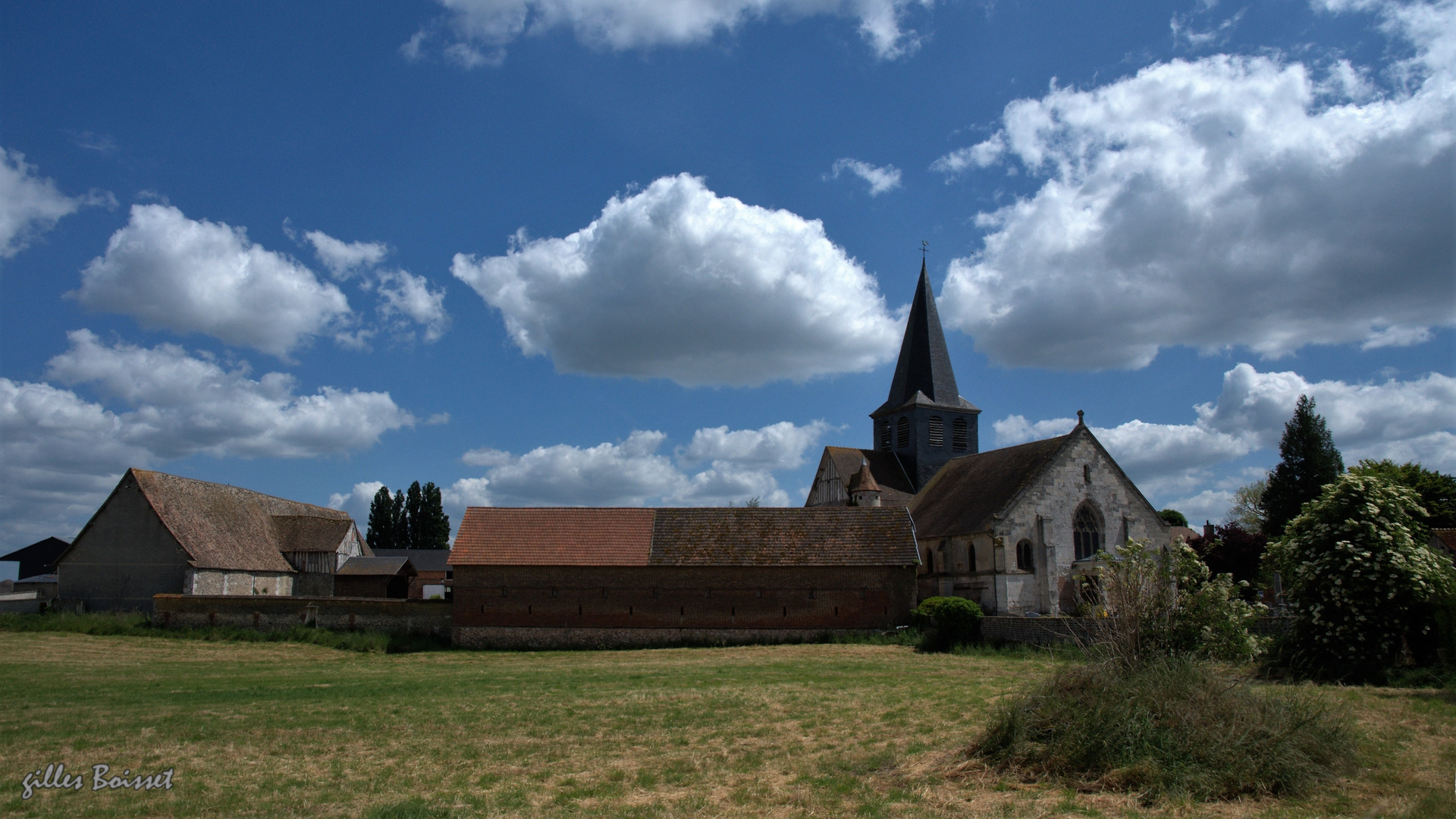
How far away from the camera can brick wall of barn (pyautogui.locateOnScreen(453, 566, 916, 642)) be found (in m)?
32.5

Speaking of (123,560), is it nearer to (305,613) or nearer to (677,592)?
(305,613)

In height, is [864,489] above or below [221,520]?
above

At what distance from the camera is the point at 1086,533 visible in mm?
38500

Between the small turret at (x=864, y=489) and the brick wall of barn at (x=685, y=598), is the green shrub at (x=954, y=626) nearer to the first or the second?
the brick wall of barn at (x=685, y=598)

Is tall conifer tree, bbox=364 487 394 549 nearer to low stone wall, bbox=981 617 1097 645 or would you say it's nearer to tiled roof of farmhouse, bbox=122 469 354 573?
tiled roof of farmhouse, bbox=122 469 354 573

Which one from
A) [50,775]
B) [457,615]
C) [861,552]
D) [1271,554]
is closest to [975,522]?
[861,552]

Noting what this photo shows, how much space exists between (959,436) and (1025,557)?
13577mm

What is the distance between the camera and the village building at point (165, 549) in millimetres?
36688

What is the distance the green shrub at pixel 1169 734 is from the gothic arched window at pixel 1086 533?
28.2 metres

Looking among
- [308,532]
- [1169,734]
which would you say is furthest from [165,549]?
[1169,734]

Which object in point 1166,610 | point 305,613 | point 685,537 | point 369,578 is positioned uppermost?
point 685,537

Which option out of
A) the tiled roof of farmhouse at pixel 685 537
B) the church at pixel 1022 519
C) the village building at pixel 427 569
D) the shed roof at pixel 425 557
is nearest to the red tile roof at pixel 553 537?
the tiled roof of farmhouse at pixel 685 537

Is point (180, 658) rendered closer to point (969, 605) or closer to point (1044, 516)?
point (969, 605)

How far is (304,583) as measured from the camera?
46.0m
